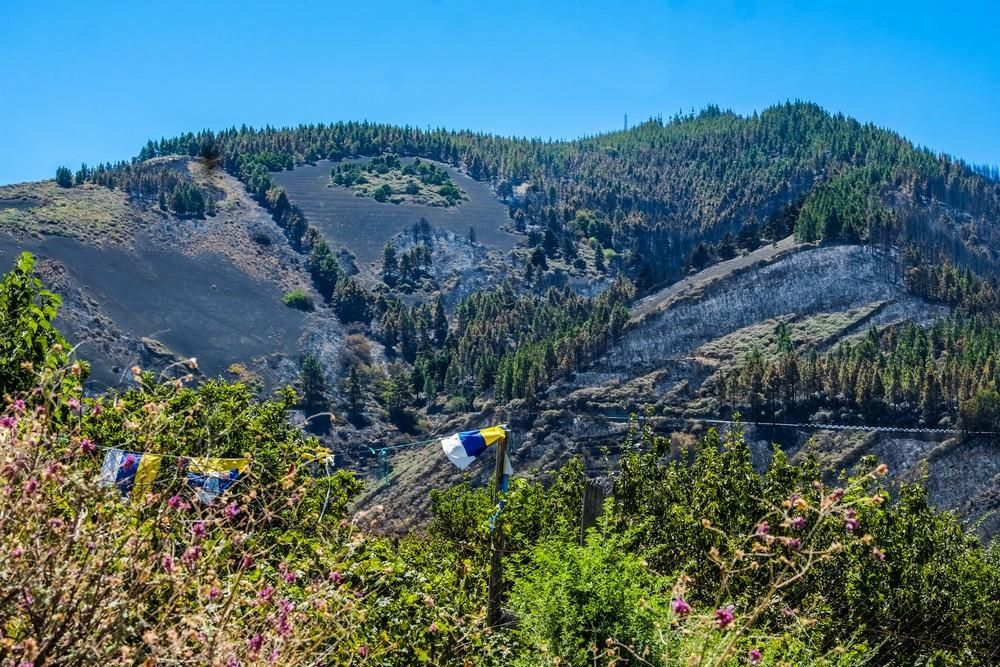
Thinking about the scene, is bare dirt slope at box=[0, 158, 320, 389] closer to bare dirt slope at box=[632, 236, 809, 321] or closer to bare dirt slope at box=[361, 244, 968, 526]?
bare dirt slope at box=[361, 244, 968, 526]

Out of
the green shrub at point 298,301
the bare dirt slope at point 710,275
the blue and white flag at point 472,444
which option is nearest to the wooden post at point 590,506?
the blue and white flag at point 472,444

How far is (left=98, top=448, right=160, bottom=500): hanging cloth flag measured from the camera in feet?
19.9

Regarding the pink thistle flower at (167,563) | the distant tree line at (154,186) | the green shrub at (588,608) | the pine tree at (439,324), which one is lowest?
the green shrub at (588,608)

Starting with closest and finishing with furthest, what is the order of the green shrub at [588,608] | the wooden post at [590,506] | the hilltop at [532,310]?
the green shrub at [588,608] → the wooden post at [590,506] → the hilltop at [532,310]

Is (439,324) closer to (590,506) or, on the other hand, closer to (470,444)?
(470,444)

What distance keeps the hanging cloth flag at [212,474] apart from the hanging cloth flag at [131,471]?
238 mm

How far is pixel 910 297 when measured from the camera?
123312mm

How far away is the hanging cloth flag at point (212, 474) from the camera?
6.00 meters

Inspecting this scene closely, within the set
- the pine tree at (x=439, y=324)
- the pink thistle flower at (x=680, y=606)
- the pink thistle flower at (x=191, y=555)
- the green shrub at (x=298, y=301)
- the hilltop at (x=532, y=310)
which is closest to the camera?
the pink thistle flower at (x=191, y=555)

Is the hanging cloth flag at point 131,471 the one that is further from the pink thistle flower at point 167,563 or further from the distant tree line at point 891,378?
the distant tree line at point 891,378

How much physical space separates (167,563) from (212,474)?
20.8ft

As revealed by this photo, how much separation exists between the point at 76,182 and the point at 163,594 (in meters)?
185

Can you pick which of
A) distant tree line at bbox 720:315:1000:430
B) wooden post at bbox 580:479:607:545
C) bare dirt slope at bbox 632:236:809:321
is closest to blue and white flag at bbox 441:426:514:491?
wooden post at bbox 580:479:607:545

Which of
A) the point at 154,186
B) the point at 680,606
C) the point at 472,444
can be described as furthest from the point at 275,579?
the point at 154,186
